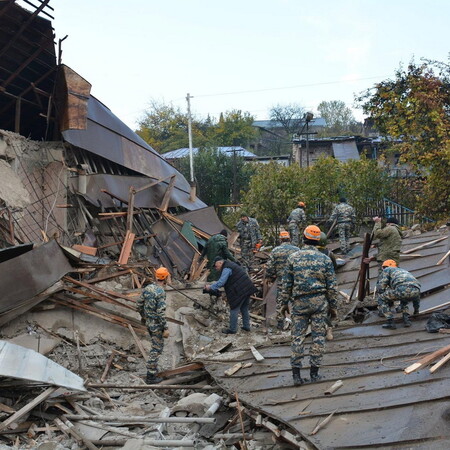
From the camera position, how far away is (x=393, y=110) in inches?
836

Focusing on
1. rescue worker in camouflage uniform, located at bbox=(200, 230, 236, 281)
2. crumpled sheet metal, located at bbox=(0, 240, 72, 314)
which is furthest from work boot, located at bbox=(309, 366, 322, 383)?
rescue worker in camouflage uniform, located at bbox=(200, 230, 236, 281)

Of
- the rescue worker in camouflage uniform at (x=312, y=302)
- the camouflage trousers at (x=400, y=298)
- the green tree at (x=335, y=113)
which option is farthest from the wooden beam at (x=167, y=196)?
the green tree at (x=335, y=113)

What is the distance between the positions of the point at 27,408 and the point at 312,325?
349 cm

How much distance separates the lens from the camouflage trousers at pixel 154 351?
8352 mm

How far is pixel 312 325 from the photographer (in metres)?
6.38

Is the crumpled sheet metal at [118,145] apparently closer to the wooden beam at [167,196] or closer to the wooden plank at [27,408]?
the wooden beam at [167,196]

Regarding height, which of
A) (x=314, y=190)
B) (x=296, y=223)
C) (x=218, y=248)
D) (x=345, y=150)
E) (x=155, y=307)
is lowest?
(x=155, y=307)

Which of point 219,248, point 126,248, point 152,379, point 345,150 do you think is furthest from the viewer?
point 345,150

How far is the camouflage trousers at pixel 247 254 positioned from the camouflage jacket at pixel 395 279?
253 inches

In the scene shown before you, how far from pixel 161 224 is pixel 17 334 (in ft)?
22.8

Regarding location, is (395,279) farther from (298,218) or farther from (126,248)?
(298,218)

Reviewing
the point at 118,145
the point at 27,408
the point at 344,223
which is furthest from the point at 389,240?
the point at 118,145

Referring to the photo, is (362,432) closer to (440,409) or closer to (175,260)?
(440,409)

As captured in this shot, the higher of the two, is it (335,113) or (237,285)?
(335,113)
